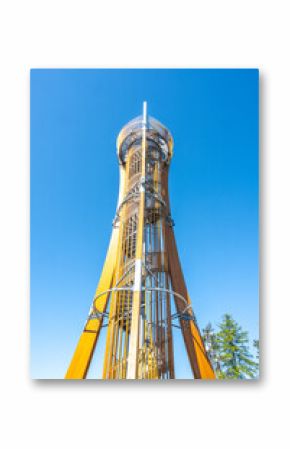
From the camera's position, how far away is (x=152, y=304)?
404 cm

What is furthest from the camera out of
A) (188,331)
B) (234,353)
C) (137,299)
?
(188,331)

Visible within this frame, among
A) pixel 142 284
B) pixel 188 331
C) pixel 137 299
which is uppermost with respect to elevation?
pixel 142 284

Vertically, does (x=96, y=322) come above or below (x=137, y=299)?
below

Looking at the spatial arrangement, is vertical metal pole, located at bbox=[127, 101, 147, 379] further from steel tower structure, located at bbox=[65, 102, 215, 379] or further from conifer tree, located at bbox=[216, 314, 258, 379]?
conifer tree, located at bbox=[216, 314, 258, 379]

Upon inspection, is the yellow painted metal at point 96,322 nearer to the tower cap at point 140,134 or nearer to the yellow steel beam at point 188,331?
the tower cap at point 140,134

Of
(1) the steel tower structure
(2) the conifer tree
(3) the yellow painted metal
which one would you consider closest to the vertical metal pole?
(1) the steel tower structure

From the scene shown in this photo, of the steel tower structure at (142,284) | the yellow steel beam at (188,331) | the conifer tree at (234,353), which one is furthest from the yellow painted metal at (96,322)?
the conifer tree at (234,353)

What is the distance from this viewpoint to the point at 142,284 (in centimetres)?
388

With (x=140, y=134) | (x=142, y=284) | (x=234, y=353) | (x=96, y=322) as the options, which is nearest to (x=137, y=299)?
(x=142, y=284)

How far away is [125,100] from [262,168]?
1403mm

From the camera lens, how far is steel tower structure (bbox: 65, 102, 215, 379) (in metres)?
3.63

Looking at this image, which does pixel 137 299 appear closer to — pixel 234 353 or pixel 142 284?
pixel 142 284
